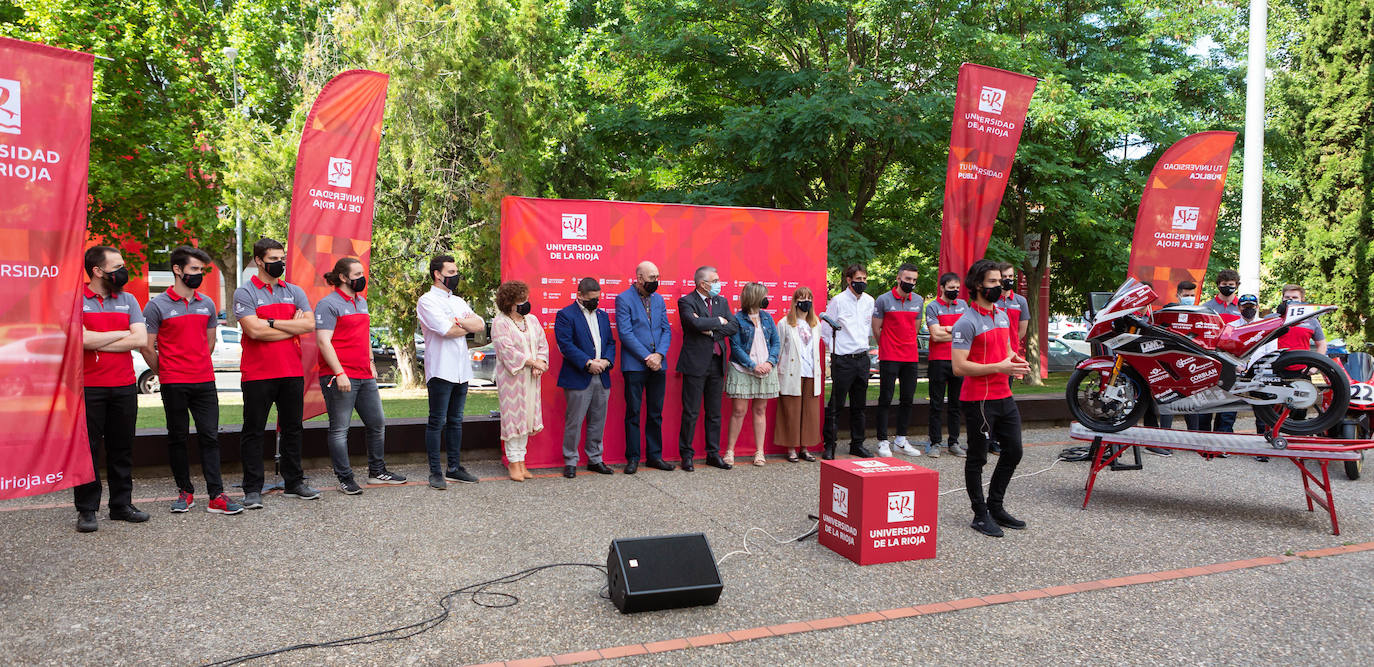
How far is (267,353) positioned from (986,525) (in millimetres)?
5203

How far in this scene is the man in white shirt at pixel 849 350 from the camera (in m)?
Result: 8.27

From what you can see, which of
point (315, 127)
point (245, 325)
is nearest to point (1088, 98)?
point (315, 127)

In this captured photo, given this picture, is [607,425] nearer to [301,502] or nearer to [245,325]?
[301,502]

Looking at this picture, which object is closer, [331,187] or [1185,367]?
[1185,367]

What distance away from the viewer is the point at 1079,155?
1680cm

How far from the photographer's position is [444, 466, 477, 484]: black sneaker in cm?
707

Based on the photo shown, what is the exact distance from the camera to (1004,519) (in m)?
5.74

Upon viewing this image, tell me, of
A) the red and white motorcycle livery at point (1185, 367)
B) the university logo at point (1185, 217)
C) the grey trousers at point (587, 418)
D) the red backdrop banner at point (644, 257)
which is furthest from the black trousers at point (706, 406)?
the university logo at point (1185, 217)

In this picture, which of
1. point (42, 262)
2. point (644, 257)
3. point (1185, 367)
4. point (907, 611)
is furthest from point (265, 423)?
point (1185, 367)

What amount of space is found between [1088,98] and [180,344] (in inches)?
557

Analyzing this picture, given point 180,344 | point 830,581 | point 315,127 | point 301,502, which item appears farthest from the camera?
point 315,127

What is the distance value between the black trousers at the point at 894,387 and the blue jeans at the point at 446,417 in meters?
4.20

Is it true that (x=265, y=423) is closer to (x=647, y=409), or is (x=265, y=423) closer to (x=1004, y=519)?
(x=647, y=409)

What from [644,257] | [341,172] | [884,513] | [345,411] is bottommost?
[884,513]
